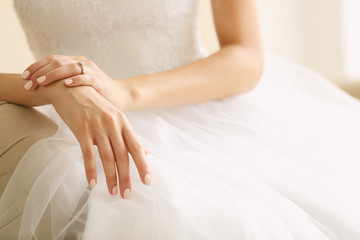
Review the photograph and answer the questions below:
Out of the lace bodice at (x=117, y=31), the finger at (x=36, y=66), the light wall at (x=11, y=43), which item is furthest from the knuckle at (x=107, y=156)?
the light wall at (x=11, y=43)

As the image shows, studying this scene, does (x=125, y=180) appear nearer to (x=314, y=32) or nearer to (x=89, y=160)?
(x=89, y=160)

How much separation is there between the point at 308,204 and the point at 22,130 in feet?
1.84

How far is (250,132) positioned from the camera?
1.02 m

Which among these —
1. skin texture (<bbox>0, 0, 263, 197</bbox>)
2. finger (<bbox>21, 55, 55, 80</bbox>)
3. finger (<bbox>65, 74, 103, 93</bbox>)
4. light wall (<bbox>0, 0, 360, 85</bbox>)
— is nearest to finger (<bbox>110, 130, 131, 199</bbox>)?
skin texture (<bbox>0, 0, 263, 197</bbox>)

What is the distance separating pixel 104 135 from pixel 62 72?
0.65 feet

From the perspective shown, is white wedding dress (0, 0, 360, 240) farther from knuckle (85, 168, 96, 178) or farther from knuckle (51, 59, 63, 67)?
knuckle (51, 59, 63, 67)

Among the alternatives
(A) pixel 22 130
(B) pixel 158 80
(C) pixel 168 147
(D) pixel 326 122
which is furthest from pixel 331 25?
(A) pixel 22 130

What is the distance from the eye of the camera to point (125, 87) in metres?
0.97

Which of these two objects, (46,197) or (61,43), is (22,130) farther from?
(61,43)

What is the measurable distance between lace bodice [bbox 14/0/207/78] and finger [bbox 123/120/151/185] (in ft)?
1.53

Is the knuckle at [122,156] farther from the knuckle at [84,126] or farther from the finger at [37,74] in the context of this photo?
the finger at [37,74]

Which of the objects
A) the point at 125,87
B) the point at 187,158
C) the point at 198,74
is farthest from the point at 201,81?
the point at 187,158

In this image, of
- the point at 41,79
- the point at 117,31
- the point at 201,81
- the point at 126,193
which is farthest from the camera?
the point at 117,31

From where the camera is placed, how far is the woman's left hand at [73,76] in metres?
0.87
